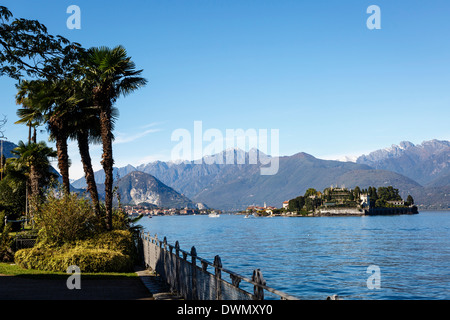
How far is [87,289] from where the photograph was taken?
48.2 ft

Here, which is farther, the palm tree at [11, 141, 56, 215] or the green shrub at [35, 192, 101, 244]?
the palm tree at [11, 141, 56, 215]

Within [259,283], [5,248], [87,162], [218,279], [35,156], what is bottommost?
[5,248]

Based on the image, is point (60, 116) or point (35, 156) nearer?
point (60, 116)

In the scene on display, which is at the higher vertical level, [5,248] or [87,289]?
[5,248]

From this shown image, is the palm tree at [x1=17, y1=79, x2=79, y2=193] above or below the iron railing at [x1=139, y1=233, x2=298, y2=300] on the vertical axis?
above

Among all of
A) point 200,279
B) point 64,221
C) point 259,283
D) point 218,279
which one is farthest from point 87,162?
point 259,283

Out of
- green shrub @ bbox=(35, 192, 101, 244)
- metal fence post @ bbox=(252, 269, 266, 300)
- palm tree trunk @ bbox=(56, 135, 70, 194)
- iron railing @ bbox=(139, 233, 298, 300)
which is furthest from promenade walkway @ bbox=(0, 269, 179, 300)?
palm tree trunk @ bbox=(56, 135, 70, 194)

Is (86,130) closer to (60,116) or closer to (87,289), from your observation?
(60,116)

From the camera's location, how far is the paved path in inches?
524

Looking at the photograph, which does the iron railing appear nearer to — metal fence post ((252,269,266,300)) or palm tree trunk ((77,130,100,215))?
metal fence post ((252,269,266,300))

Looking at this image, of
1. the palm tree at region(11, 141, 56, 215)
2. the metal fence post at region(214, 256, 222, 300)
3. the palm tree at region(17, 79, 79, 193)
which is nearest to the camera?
the metal fence post at region(214, 256, 222, 300)

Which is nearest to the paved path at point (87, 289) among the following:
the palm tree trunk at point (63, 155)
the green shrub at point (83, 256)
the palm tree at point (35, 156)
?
the green shrub at point (83, 256)

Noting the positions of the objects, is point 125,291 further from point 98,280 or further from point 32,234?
point 32,234
